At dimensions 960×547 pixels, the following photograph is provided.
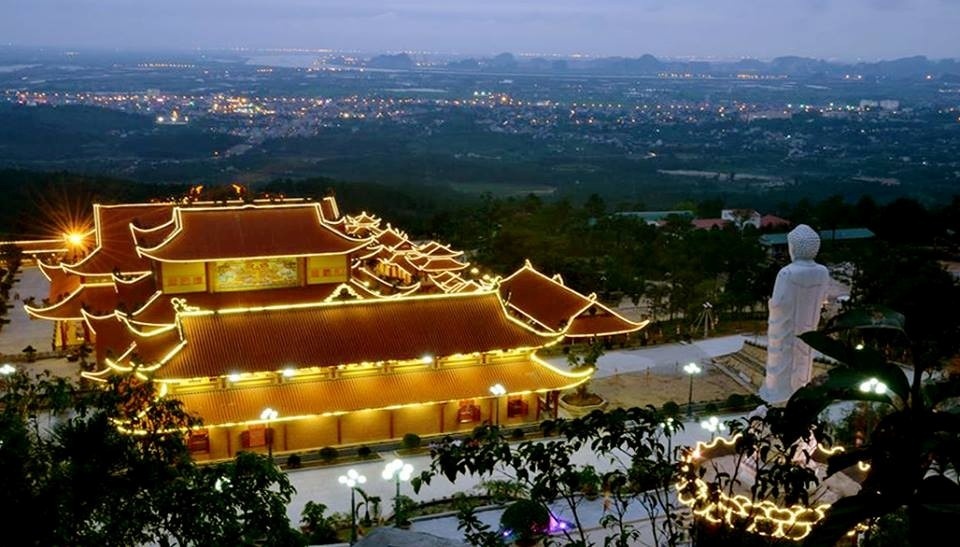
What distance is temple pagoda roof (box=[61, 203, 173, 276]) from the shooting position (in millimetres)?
27875

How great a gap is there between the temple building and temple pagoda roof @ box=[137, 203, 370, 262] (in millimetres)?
44

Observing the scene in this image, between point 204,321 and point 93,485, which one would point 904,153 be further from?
point 93,485

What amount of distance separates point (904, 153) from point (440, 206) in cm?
9326

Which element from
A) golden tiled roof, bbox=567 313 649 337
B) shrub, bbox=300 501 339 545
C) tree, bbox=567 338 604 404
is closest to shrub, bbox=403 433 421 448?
shrub, bbox=300 501 339 545

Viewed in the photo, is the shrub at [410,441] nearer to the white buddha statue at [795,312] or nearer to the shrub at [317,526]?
the shrub at [317,526]

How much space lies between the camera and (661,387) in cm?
2595

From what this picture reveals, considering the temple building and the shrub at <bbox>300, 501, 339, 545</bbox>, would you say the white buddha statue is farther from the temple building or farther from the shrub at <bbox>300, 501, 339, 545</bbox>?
the shrub at <bbox>300, 501, 339, 545</bbox>

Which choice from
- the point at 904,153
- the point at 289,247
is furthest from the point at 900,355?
the point at 904,153

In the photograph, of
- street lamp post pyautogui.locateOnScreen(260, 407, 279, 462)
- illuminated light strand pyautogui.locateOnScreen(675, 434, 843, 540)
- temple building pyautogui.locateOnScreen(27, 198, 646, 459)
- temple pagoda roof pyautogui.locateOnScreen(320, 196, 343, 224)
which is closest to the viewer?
illuminated light strand pyautogui.locateOnScreen(675, 434, 843, 540)

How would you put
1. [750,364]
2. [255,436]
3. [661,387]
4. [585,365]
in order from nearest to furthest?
[255,436], [585,365], [661,387], [750,364]

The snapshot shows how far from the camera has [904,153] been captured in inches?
5497

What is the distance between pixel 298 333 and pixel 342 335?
104 centimetres

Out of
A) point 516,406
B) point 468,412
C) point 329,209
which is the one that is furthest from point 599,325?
point 329,209

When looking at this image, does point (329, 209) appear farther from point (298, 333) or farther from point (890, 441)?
point (890, 441)
